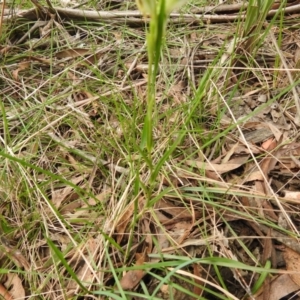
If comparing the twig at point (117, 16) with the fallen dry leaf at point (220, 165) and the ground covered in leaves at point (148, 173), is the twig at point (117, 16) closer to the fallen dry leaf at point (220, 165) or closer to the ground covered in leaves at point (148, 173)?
the ground covered in leaves at point (148, 173)

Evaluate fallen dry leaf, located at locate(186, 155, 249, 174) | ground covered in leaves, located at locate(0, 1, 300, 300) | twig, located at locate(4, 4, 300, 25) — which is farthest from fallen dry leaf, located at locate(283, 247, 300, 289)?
twig, located at locate(4, 4, 300, 25)

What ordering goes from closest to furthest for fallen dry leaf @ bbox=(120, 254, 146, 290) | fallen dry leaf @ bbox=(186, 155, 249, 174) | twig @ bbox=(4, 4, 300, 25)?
fallen dry leaf @ bbox=(120, 254, 146, 290) < fallen dry leaf @ bbox=(186, 155, 249, 174) < twig @ bbox=(4, 4, 300, 25)

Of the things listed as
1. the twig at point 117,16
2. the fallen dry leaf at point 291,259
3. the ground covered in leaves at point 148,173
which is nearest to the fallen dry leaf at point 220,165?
the ground covered in leaves at point 148,173

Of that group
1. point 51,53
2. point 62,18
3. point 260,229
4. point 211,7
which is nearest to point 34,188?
point 260,229

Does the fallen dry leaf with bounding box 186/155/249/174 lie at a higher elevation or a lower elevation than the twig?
lower

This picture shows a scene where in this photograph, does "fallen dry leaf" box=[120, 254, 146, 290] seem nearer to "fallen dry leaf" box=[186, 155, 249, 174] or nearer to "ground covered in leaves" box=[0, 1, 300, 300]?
"ground covered in leaves" box=[0, 1, 300, 300]

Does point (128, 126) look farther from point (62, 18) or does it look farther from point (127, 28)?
point (62, 18)

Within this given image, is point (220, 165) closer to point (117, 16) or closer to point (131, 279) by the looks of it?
point (131, 279)

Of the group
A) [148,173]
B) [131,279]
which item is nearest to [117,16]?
[148,173]
